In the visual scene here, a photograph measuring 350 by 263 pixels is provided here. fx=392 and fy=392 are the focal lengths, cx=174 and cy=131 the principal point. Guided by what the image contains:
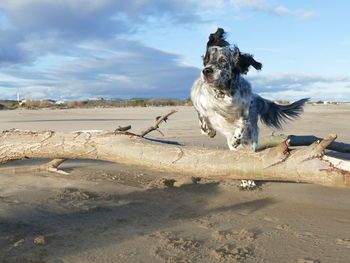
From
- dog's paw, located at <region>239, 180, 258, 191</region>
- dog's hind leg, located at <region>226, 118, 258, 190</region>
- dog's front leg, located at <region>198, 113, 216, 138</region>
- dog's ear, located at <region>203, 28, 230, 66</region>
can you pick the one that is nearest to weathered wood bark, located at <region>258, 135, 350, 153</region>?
dog's hind leg, located at <region>226, 118, 258, 190</region>

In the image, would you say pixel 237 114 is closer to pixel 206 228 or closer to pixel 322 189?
pixel 322 189

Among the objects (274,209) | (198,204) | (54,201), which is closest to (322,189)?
(274,209)

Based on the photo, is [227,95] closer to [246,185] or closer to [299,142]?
[246,185]

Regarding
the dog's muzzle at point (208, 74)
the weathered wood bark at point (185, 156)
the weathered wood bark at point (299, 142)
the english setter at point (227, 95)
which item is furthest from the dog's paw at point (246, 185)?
the weathered wood bark at point (185, 156)

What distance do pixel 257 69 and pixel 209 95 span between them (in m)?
0.95

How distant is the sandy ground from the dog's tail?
5.42ft

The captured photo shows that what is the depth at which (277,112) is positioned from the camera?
25.4 feet

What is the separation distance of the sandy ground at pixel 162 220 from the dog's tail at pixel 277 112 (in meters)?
1.65

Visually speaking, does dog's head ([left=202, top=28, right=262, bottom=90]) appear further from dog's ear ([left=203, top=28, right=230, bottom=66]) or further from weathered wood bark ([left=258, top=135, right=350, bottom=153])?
weathered wood bark ([left=258, top=135, right=350, bottom=153])

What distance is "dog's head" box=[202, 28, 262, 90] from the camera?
598 cm

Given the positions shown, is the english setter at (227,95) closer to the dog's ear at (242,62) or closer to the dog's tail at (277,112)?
the dog's ear at (242,62)

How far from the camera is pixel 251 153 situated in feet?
12.1

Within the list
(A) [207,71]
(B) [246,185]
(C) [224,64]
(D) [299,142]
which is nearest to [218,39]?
(C) [224,64]

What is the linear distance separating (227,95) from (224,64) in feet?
1.61
